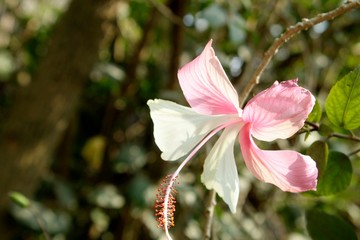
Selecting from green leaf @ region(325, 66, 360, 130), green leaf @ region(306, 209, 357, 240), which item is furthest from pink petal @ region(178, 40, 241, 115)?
green leaf @ region(306, 209, 357, 240)

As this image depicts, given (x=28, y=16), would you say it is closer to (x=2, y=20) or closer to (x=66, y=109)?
(x=2, y=20)

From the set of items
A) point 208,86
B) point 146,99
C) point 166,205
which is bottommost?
point 146,99

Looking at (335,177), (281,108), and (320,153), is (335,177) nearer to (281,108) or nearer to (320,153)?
(320,153)

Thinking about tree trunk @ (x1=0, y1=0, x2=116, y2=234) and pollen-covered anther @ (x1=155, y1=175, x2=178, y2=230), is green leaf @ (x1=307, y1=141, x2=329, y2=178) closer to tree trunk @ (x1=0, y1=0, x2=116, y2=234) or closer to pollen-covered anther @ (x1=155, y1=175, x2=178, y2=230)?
pollen-covered anther @ (x1=155, y1=175, x2=178, y2=230)

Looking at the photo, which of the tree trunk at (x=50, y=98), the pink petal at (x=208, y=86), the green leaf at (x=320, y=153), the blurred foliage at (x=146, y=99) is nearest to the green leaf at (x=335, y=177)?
the green leaf at (x=320, y=153)

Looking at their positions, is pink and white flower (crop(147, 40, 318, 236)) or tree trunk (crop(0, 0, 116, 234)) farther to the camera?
tree trunk (crop(0, 0, 116, 234))

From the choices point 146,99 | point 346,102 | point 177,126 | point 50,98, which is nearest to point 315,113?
point 346,102
